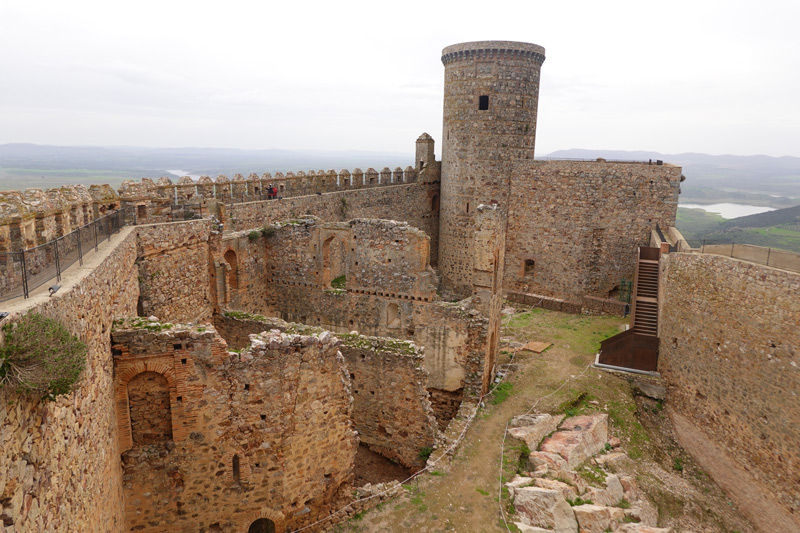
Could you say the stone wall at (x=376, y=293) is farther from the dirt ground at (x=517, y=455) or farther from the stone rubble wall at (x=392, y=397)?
the stone rubble wall at (x=392, y=397)

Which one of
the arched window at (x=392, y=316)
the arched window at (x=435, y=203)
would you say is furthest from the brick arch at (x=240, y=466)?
the arched window at (x=435, y=203)

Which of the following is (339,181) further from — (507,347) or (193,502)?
(193,502)

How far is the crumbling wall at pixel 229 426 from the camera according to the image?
770 centimetres

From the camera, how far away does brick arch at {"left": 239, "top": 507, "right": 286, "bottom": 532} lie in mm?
8500

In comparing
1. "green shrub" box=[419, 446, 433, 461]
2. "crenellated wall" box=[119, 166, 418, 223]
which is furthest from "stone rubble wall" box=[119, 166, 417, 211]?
"green shrub" box=[419, 446, 433, 461]

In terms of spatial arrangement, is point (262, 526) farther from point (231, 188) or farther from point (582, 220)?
point (582, 220)

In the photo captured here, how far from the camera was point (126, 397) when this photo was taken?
7770mm

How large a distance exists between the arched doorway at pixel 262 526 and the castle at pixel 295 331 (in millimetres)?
29

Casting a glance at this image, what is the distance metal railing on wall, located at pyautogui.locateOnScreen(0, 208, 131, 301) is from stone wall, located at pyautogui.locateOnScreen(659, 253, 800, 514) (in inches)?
516

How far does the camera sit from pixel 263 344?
8.00 m

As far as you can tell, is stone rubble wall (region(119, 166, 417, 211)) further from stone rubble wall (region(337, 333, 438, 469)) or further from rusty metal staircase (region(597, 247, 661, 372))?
rusty metal staircase (region(597, 247, 661, 372))

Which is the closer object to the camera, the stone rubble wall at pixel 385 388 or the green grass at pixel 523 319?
the stone rubble wall at pixel 385 388

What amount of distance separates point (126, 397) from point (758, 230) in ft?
179

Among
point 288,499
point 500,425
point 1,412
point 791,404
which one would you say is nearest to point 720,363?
point 791,404
